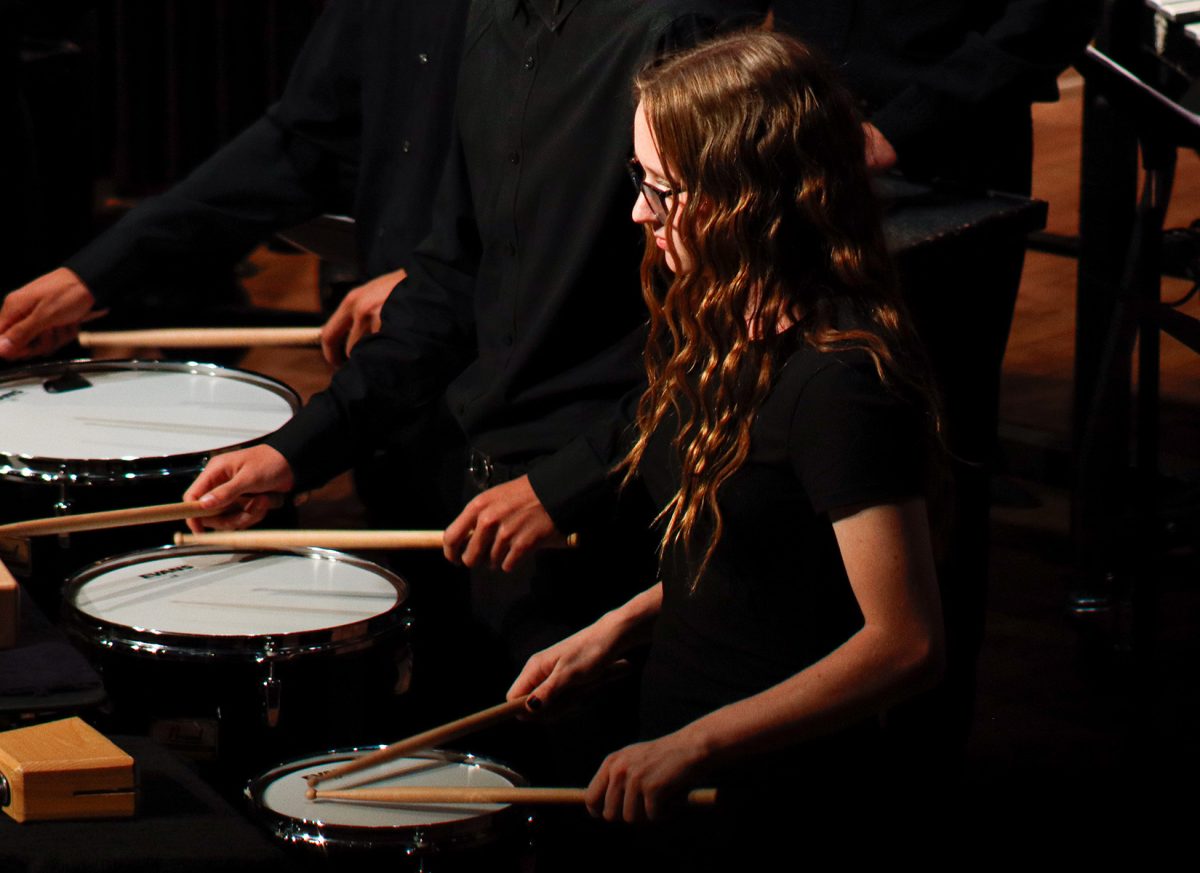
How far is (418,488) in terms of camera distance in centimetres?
264

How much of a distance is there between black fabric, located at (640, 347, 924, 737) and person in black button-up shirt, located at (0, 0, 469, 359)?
1.12m

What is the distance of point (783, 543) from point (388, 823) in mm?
451

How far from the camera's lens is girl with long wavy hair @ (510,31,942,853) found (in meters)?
1.47

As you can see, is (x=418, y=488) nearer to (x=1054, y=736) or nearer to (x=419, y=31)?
(x=419, y=31)

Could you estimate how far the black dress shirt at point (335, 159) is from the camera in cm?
266

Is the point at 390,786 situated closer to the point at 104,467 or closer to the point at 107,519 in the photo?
the point at 107,519

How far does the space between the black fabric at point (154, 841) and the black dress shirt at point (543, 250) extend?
23.3 inches

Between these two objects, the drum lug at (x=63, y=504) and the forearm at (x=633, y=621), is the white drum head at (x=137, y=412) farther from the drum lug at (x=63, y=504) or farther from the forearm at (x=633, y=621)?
the forearm at (x=633, y=621)

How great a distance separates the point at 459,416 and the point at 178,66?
2.92 metres

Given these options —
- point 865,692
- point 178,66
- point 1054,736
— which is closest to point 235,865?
point 865,692

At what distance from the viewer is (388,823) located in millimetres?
1680

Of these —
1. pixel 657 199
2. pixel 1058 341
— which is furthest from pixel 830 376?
pixel 1058 341

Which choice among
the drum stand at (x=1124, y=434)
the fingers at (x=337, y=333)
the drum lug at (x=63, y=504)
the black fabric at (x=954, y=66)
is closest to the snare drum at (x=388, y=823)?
the drum lug at (x=63, y=504)

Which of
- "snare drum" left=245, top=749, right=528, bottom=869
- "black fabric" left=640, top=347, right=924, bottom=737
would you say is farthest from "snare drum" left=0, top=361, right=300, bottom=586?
"black fabric" left=640, top=347, right=924, bottom=737
